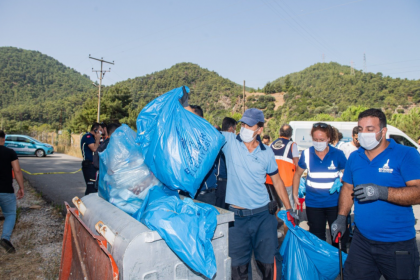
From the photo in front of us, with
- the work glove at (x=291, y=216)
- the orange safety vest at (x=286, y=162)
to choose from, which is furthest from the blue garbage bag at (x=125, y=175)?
the orange safety vest at (x=286, y=162)

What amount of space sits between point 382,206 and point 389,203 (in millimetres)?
55

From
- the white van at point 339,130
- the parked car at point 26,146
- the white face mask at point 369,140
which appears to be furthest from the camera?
the parked car at point 26,146

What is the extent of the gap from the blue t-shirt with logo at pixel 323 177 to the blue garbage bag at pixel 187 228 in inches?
79.5

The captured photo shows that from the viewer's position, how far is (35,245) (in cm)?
448

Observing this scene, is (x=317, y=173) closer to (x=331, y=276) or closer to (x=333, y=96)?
(x=331, y=276)

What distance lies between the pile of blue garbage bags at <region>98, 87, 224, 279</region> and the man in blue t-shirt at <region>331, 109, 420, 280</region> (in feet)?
3.99

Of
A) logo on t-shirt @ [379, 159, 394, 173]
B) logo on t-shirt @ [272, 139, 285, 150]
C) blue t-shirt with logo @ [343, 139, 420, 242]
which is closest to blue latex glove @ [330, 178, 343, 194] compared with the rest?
blue t-shirt with logo @ [343, 139, 420, 242]

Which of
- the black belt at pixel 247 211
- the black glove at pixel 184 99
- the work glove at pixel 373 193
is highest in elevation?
the black glove at pixel 184 99

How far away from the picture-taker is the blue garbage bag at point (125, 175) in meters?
2.43

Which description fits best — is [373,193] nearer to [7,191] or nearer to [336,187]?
[336,187]

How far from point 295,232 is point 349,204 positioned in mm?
595

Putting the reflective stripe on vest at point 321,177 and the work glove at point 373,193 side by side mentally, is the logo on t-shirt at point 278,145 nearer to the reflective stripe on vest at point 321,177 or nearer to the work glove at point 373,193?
the reflective stripe on vest at point 321,177

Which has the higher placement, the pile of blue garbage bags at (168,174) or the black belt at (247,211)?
the pile of blue garbage bags at (168,174)

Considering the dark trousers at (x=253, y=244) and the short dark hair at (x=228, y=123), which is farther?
the short dark hair at (x=228, y=123)
